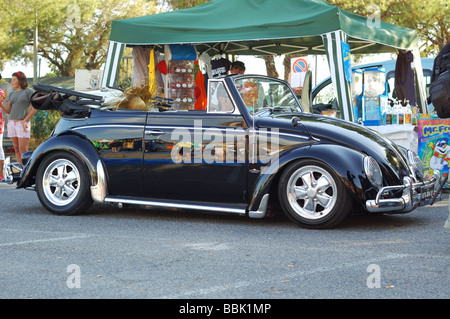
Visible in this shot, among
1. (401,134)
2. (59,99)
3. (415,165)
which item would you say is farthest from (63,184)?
(401,134)

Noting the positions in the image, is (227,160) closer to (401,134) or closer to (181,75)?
(401,134)

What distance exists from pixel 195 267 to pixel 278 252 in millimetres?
833

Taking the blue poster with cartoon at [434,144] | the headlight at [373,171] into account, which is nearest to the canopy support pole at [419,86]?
the blue poster with cartoon at [434,144]

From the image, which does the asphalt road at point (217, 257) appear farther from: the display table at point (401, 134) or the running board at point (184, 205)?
the display table at point (401, 134)

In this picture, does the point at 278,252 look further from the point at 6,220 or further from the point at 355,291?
the point at 6,220

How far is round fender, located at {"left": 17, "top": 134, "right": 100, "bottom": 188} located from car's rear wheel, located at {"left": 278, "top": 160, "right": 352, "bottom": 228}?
2081 mm

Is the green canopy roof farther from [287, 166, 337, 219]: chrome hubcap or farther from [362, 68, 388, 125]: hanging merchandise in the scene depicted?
[287, 166, 337, 219]: chrome hubcap

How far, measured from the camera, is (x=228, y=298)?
382cm

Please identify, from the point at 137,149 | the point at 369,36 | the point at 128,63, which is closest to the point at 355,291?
the point at 137,149

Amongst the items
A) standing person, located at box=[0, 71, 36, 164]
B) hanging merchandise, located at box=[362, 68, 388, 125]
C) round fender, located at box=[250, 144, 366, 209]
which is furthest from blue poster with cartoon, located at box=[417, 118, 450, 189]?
standing person, located at box=[0, 71, 36, 164]

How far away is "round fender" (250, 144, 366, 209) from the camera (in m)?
6.05

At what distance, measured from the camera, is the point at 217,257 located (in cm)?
503

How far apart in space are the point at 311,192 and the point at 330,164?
1.06 feet

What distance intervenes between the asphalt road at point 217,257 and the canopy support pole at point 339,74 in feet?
8.41
